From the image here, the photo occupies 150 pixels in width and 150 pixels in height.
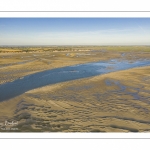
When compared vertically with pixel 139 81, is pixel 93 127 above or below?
below
